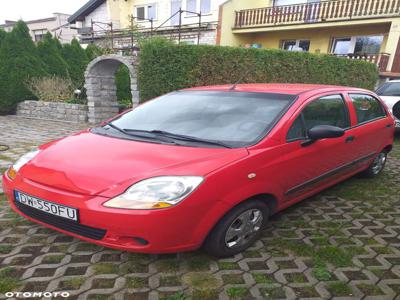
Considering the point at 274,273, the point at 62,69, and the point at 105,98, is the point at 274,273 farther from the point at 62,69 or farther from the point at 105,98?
the point at 62,69

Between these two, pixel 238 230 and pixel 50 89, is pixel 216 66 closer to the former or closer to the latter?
pixel 50 89

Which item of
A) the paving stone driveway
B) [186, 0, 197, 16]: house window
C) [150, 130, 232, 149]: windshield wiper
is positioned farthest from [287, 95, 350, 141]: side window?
[186, 0, 197, 16]: house window

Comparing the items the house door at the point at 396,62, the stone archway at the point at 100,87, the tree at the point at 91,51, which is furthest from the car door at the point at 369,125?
the house door at the point at 396,62

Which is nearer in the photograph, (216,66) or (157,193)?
(157,193)

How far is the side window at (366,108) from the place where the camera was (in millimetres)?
3838

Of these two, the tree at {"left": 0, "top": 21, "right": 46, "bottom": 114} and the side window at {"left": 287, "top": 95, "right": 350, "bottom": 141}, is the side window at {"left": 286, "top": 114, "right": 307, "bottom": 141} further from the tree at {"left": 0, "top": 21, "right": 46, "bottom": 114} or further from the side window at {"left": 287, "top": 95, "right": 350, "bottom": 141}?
the tree at {"left": 0, "top": 21, "right": 46, "bottom": 114}

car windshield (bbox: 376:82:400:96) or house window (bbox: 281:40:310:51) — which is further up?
house window (bbox: 281:40:310:51)

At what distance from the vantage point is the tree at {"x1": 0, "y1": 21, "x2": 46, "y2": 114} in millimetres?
10430

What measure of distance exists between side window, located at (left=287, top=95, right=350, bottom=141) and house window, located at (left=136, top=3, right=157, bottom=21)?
20.8 meters

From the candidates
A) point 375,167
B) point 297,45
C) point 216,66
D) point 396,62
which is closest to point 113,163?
point 375,167

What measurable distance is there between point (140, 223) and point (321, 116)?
7.35ft

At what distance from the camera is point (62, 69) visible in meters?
11.7

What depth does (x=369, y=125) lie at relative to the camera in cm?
396

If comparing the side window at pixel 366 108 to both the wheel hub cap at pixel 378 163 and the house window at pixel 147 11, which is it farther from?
the house window at pixel 147 11
